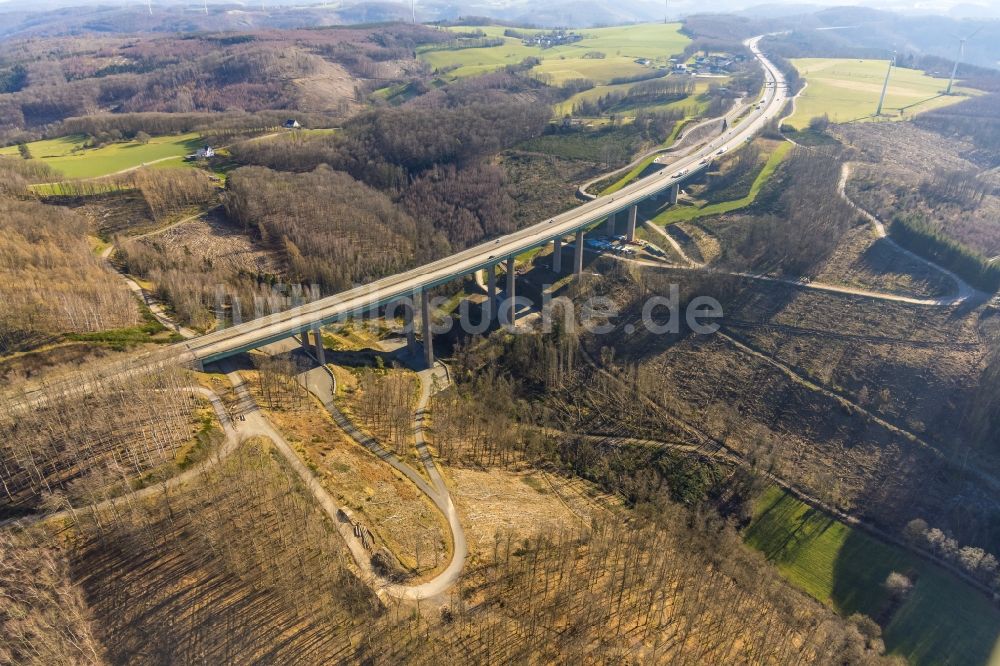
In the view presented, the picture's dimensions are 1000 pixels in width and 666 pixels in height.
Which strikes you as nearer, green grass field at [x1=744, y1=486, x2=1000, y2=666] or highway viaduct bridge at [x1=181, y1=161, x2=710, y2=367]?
green grass field at [x1=744, y1=486, x2=1000, y2=666]

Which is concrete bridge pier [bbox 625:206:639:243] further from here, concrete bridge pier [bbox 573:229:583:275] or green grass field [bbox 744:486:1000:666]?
green grass field [bbox 744:486:1000:666]

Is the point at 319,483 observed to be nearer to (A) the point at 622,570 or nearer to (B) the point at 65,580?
(B) the point at 65,580

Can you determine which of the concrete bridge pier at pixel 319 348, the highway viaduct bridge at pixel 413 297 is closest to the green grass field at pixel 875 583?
the highway viaduct bridge at pixel 413 297

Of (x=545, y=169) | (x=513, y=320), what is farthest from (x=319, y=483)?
(x=545, y=169)

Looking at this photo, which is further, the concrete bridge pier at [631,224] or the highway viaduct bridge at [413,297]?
the concrete bridge pier at [631,224]

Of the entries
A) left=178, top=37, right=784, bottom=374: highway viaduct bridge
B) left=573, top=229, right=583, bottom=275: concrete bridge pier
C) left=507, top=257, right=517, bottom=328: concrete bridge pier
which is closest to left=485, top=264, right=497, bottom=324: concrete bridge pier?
left=178, top=37, right=784, bottom=374: highway viaduct bridge

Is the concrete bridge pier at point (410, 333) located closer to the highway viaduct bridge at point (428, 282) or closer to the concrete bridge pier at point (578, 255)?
the highway viaduct bridge at point (428, 282)

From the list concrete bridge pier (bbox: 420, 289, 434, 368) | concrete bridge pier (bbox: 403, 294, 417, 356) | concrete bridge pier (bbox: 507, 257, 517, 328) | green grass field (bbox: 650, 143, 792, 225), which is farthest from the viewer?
green grass field (bbox: 650, 143, 792, 225)
